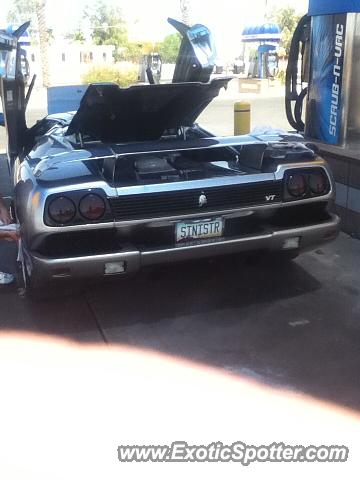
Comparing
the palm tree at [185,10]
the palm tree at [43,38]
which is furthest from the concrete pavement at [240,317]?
the palm tree at [43,38]

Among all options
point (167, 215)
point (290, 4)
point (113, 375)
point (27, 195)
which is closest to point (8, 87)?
point (27, 195)

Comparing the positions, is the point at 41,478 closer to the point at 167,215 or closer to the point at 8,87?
the point at 167,215

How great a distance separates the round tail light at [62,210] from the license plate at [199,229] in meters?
0.68

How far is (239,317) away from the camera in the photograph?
12.5ft

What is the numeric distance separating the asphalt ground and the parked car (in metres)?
0.32

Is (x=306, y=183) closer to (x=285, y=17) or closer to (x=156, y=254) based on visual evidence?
(x=156, y=254)

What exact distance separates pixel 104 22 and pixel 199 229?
262 feet

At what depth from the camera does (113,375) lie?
3170 millimetres

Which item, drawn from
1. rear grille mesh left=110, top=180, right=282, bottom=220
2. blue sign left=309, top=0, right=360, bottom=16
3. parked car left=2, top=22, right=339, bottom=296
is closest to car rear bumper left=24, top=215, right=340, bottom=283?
parked car left=2, top=22, right=339, bottom=296

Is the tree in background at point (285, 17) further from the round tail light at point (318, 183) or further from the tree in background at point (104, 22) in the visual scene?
the round tail light at point (318, 183)

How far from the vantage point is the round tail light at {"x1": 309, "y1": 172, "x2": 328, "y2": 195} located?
3.90 meters

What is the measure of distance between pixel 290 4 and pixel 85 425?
66.2 metres

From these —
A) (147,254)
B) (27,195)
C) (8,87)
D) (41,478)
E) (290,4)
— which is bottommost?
(41,478)

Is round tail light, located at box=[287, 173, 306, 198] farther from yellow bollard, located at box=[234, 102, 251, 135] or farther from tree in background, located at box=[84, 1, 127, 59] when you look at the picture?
tree in background, located at box=[84, 1, 127, 59]
